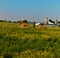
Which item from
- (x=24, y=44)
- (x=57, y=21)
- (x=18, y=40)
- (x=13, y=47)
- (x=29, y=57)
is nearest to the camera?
(x=29, y=57)

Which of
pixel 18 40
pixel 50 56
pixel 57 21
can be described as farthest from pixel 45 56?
pixel 57 21

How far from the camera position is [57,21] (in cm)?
4797

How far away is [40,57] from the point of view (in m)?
12.2

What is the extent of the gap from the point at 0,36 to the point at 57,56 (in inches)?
318

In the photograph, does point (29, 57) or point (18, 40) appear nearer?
point (29, 57)

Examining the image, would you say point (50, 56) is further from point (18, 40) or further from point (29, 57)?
point (18, 40)

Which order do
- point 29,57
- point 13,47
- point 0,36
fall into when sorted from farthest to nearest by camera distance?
point 0,36
point 13,47
point 29,57

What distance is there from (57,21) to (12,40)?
3002 cm

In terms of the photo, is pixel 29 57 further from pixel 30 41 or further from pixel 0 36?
pixel 0 36

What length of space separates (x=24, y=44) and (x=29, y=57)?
17.1 ft

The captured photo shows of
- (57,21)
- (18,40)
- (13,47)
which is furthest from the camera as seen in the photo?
(57,21)

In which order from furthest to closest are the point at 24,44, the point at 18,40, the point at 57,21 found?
the point at 57,21
the point at 18,40
the point at 24,44

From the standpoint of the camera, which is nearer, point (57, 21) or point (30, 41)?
point (30, 41)

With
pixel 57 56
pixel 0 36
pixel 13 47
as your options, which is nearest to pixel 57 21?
pixel 0 36
